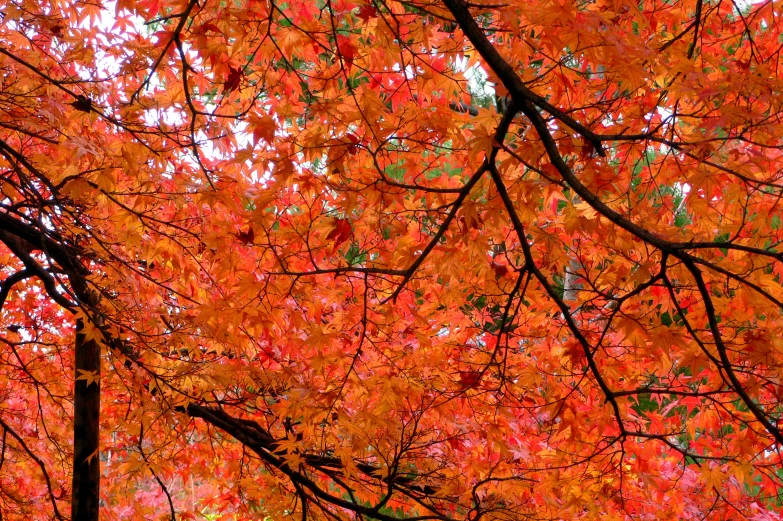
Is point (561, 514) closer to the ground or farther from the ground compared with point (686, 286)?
closer to the ground

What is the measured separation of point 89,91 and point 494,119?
6.32 feet

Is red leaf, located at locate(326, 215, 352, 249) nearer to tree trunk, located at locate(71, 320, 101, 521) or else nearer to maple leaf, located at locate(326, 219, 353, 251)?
maple leaf, located at locate(326, 219, 353, 251)

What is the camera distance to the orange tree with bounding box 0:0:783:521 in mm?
2324

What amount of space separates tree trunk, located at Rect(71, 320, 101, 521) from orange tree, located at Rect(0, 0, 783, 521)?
17 millimetres

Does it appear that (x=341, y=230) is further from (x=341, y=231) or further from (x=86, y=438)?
(x=86, y=438)

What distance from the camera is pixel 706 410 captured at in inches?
127

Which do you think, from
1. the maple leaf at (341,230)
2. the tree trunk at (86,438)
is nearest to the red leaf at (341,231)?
the maple leaf at (341,230)

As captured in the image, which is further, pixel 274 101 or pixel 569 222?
pixel 274 101

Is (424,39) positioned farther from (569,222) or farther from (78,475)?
(78,475)

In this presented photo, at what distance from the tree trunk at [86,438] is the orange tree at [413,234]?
0.06ft

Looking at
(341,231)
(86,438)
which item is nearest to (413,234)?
(341,231)

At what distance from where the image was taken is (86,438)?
3.79 metres

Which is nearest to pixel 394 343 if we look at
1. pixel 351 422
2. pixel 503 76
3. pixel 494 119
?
pixel 351 422

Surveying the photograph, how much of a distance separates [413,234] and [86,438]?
2.24 m
